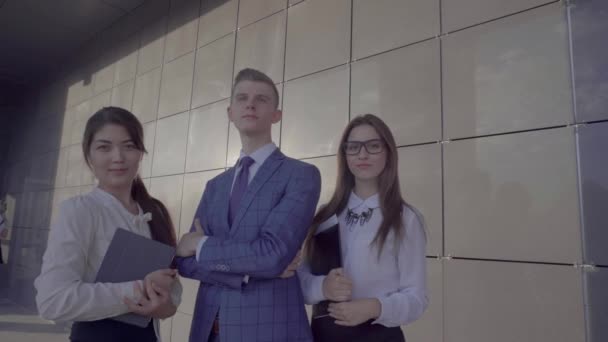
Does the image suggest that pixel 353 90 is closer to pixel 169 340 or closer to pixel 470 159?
pixel 470 159

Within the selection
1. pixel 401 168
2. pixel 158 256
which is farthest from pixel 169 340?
pixel 158 256

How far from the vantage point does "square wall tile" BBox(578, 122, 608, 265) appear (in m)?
1.82

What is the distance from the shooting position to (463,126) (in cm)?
232

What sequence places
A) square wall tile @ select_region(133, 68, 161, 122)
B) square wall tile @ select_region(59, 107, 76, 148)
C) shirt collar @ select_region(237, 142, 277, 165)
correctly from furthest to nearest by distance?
square wall tile @ select_region(59, 107, 76, 148) → square wall tile @ select_region(133, 68, 161, 122) → shirt collar @ select_region(237, 142, 277, 165)

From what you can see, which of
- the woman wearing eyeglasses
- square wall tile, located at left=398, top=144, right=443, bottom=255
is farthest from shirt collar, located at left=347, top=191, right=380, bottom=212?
square wall tile, located at left=398, top=144, right=443, bottom=255

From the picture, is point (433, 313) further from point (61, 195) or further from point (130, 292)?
point (61, 195)

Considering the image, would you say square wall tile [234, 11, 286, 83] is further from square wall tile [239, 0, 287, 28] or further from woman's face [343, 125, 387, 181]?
woman's face [343, 125, 387, 181]

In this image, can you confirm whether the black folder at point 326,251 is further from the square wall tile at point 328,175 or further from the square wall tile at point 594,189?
the square wall tile at point 328,175

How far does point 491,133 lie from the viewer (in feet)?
7.29

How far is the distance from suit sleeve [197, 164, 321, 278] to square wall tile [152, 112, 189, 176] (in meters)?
3.26

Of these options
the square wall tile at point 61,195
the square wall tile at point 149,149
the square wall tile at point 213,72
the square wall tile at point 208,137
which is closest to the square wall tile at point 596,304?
the square wall tile at point 208,137

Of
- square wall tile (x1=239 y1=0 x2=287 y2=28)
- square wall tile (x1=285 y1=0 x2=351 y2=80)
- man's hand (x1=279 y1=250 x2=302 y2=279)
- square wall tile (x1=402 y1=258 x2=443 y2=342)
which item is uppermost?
square wall tile (x1=239 y1=0 x2=287 y2=28)

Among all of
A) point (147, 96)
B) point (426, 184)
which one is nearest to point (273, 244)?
point (426, 184)

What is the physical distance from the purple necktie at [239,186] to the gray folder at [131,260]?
0.82 feet
